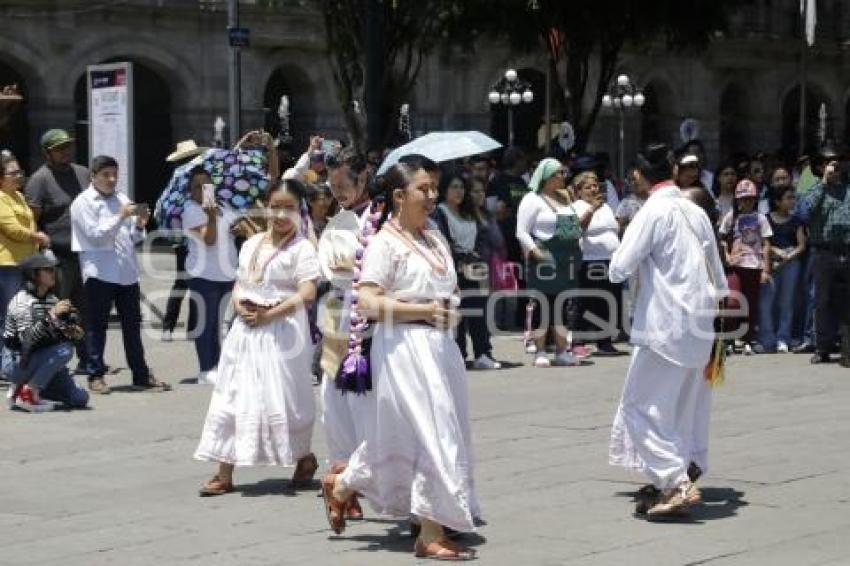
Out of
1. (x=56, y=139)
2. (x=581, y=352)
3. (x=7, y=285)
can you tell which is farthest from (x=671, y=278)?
(x=581, y=352)

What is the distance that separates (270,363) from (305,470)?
23.9 inches

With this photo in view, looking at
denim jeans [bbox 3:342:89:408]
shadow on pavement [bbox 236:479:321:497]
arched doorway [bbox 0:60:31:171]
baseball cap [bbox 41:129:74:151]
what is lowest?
shadow on pavement [bbox 236:479:321:497]

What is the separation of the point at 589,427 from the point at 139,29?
27.5 meters

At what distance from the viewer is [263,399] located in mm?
9516

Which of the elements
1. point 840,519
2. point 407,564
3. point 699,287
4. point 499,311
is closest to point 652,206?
point 699,287

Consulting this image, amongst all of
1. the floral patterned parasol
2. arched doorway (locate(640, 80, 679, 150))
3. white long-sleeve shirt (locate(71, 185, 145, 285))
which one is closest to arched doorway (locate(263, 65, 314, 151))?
arched doorway (locate(640, 80, 679, 150))

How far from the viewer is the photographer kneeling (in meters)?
12.8

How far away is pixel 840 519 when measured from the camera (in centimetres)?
854

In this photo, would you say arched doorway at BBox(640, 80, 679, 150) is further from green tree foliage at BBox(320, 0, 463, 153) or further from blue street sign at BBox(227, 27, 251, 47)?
blue street sign at BBox(227, 27, 251, 47)

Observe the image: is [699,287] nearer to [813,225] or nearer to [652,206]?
[652,206]

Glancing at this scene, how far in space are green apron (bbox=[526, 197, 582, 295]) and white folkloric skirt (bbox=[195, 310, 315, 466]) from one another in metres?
6.12

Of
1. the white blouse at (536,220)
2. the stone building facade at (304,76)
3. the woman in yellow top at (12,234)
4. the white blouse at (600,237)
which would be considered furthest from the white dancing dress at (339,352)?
the stone building facade at (304,76)

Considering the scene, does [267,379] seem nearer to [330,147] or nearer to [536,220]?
[330,147]

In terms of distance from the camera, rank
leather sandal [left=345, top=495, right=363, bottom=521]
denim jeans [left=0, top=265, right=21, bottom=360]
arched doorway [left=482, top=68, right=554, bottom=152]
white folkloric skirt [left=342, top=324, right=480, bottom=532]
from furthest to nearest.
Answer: arched doorway [left=482, top=68, right=554, bottom=152] → denim jeans [left=0, top=265, right=21, bottom=360] → leather sandal [left=345, top=495, right=363, bottom=521] → white folkloric skirt [left=342, top=324, right=480, bottom=532]
